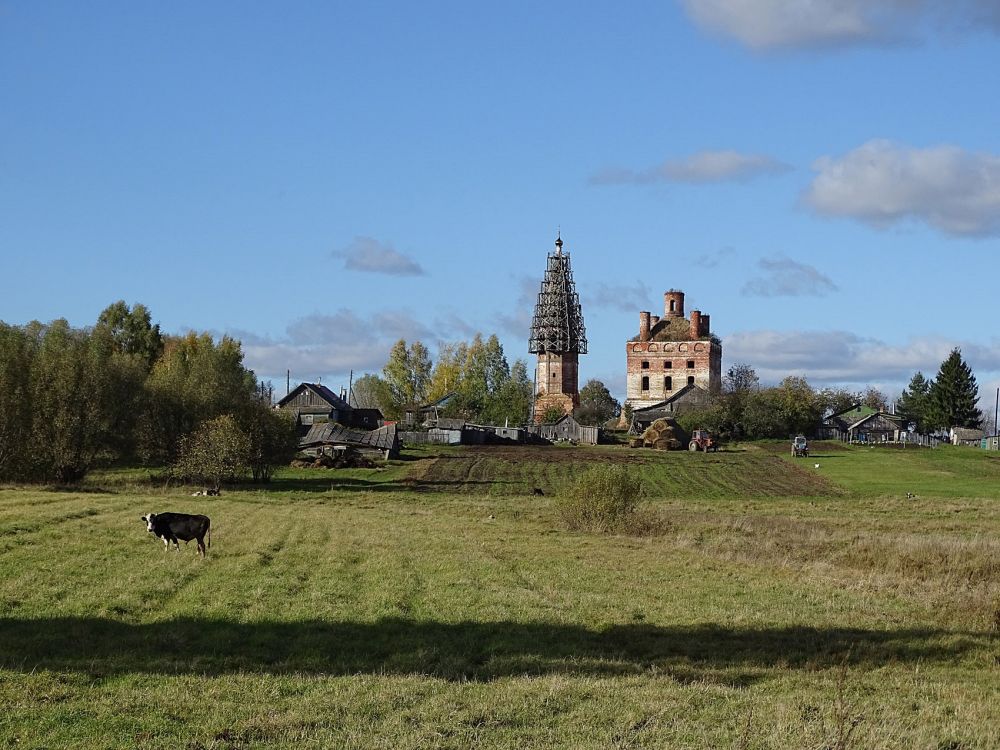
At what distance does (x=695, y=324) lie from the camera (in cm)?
16538

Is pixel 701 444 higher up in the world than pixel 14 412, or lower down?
lower down

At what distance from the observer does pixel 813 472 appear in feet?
262

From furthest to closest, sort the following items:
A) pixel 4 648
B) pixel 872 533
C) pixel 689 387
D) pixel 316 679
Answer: pixel 689 387, pixel 872 533, pixel 4 648, pixel 316 679

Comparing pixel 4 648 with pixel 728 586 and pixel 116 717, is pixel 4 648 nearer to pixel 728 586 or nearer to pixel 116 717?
pixel 116 717

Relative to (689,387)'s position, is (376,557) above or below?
below

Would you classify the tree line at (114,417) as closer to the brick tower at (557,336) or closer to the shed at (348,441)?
the shed at (348,441)

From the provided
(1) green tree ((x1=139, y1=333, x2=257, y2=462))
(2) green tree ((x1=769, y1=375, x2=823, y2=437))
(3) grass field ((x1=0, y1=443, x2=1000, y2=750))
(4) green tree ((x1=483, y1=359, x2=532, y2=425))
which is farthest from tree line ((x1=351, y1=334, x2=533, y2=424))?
(3) grass field ((x1=0, y1=443, x2=1000, y2=750))

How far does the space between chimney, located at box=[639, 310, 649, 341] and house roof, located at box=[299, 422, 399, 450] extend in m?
79.4

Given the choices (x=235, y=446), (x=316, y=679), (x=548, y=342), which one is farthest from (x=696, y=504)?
(x=548, y=342)

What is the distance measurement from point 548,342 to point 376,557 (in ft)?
481

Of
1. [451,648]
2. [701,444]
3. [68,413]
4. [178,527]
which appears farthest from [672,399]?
[451,648]

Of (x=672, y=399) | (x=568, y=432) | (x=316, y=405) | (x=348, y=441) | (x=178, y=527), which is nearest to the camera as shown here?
(x=178, y=527)

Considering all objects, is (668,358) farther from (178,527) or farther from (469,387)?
(178,527)

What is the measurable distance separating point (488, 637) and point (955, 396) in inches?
5584
